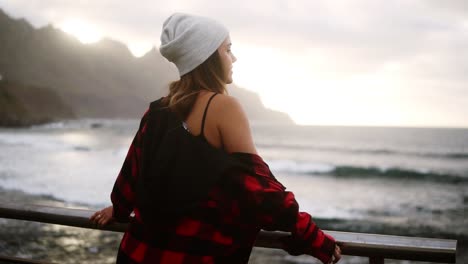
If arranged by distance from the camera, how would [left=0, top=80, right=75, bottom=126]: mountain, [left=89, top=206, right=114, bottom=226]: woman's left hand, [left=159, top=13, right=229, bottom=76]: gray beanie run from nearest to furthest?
[left=159, top=13, right=229, bottom=76]: gray beanie < [left=89, top=206, right=114, bottom=226]: woman's left hand < [left=0, top=80, right=75, bottom=126]: mountain

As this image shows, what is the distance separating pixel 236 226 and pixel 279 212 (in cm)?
13

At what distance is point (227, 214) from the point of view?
1.12 m

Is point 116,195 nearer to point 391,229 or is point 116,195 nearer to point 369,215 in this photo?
point 391,229

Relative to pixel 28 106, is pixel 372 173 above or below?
above

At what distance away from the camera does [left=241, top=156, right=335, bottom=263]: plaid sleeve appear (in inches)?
42.6

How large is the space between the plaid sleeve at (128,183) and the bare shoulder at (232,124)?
299 millimetres

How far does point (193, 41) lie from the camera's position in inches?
47.4

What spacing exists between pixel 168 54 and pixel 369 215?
10.2 m

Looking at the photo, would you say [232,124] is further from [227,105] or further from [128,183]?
[128,183]

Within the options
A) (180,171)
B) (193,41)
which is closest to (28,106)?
(193,41)

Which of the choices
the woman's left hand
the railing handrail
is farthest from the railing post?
the woman's left hand

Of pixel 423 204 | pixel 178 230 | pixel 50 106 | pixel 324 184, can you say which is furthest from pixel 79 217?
pixel 50 106

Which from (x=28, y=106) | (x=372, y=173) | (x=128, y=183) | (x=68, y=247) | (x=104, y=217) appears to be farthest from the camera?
(x=28, y=106)

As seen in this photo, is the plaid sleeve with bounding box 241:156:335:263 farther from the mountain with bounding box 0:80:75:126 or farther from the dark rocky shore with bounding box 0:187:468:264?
the mountain with bounding box 0:80:75:126
